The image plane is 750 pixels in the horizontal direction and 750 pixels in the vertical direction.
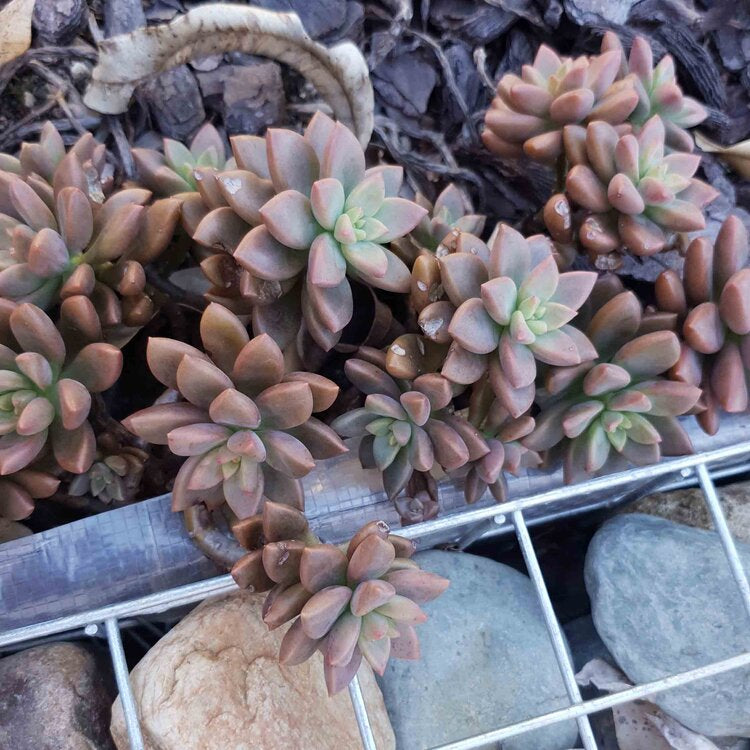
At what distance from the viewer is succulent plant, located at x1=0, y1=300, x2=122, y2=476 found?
802 mm

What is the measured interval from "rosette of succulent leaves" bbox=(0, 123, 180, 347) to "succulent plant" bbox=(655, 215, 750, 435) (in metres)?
0.69

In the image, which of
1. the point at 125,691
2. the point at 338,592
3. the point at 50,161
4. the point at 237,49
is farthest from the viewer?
the point at 237,49

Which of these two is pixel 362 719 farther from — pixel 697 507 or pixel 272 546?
pixel 697 507

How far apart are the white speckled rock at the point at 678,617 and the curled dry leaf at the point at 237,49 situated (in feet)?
2.75

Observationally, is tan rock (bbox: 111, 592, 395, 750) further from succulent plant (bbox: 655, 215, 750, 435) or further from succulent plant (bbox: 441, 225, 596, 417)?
succulent plant (bbox: 655, 215, 750, 435)

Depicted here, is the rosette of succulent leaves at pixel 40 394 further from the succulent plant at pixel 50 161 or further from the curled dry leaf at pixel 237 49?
the curled dry leaf at pixel 237 49

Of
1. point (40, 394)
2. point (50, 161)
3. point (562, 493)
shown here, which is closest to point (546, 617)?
point (562, 493)

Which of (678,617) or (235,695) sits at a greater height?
(235,695)

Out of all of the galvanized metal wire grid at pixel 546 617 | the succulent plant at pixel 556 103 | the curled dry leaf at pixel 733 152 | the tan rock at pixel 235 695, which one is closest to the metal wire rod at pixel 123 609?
the galvanized metal wire grid at pixel 546 617

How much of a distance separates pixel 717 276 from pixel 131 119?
106cm

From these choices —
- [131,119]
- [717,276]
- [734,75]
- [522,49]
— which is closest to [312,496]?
[717,276]

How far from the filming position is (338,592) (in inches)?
29.7

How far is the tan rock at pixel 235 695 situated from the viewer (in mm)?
954

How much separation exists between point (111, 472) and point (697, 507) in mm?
1007
